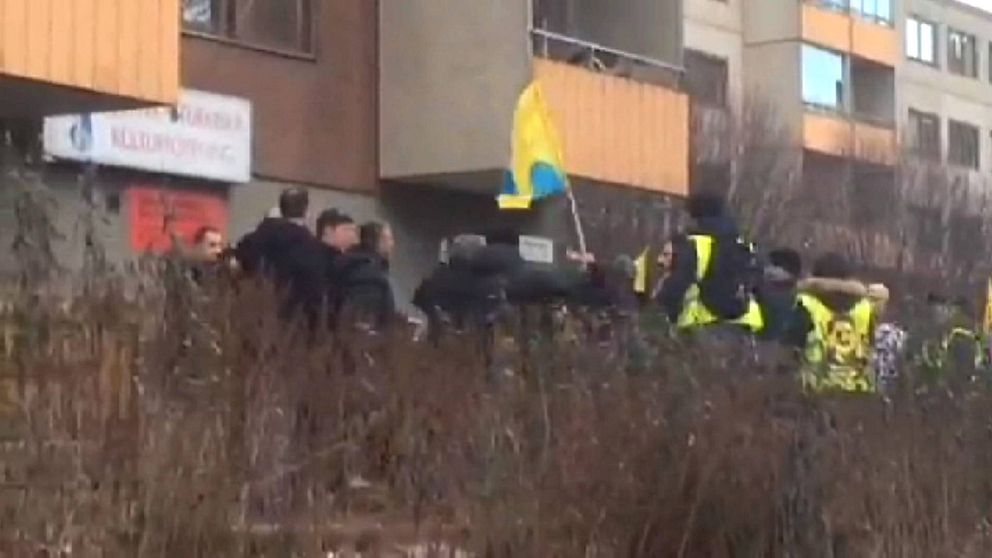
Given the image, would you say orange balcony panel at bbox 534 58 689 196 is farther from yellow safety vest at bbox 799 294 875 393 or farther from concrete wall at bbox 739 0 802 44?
concrete wall at bbox 739 0 802 44

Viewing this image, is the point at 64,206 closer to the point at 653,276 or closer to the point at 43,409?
the point at 43,409

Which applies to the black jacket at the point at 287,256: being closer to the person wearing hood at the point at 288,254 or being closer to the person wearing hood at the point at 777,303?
the person wearing hood at the point at 288,254

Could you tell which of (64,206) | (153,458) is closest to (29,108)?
(64,206)

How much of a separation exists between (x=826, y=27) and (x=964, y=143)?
11.4 metres

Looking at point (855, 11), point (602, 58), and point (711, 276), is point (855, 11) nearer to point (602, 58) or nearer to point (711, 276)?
point (602, 58)

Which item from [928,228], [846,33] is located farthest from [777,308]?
[846,33]

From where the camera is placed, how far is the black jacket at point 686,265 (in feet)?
38.2

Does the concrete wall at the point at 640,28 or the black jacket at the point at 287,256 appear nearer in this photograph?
the black jacket at the point at 287,256

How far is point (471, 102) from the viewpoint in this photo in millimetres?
18953

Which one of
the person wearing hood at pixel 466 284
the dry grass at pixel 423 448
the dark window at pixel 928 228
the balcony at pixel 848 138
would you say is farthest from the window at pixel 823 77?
the dry grass at pixel 423 448

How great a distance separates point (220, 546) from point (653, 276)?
7.08m

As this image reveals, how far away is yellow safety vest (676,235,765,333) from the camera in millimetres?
11469

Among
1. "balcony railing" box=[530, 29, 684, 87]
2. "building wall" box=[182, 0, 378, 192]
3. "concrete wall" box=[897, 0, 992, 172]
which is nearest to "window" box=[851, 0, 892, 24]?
"concrete wall" box=[897, 0, 992, 172]

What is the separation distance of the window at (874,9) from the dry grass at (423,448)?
50.5m
